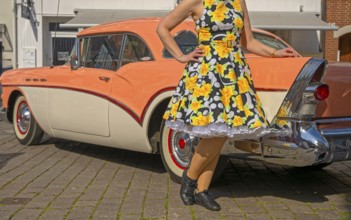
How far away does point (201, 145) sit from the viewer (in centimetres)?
416

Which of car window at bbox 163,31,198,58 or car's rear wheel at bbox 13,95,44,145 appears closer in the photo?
car window at bbox 163,31,198,58

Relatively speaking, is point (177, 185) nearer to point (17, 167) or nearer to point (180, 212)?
point (180, 212)

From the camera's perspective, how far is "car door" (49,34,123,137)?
18.7 ft

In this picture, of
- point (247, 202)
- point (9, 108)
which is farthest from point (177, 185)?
point (9, 108)

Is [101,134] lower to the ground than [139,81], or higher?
lower

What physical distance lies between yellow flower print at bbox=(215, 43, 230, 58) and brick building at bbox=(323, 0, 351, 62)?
43.1 ft

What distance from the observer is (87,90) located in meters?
5.87

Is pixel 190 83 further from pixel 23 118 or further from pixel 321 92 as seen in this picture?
pixel 23 118

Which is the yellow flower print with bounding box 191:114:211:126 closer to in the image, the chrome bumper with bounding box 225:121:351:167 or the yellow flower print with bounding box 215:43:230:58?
the yellow flower print with bounding box 215:43:230:58

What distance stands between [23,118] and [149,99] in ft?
9.88

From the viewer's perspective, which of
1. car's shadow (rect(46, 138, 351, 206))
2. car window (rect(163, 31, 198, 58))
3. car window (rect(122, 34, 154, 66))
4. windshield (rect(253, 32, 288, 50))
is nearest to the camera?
car's shadow (rect(46, 138, 351, 206))

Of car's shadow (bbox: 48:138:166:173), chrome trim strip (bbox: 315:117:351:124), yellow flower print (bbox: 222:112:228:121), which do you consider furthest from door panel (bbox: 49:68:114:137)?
chrome trim strip (bbox: 315:117:351:124)

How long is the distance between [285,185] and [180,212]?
1412mm


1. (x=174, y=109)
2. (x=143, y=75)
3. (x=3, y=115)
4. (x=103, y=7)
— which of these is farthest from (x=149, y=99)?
(x=103, y=7)
